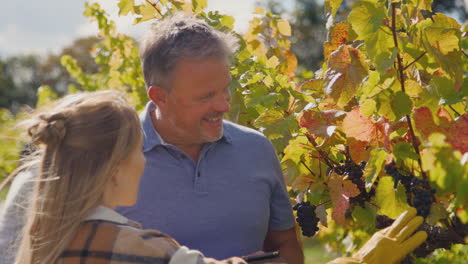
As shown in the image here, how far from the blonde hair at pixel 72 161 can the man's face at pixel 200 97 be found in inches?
21.7

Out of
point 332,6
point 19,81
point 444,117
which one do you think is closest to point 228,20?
point 332,6

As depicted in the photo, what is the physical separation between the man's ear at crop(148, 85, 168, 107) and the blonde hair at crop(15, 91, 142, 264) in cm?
64

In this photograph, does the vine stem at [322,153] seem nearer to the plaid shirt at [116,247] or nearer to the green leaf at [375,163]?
the green leaf at [375,163]

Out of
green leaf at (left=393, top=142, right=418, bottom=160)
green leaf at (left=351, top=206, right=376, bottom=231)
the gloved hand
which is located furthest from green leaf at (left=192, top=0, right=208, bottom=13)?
the gloved hand

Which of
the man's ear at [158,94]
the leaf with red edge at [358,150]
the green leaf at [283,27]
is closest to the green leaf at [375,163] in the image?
the leaf with red edge at [358,150]

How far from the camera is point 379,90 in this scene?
2.06 metres

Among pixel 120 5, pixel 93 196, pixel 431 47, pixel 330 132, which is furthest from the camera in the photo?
pixel 120 5

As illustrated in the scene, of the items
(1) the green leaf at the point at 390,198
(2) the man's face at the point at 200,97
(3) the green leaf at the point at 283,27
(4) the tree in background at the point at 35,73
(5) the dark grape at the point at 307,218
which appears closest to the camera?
(1) the green leaf at the point at 390,198

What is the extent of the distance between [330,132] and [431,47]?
0.51 m

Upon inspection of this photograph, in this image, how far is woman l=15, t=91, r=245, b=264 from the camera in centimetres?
188

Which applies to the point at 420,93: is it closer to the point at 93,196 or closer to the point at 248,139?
the point at 248,139

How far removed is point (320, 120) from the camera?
2.52 meters

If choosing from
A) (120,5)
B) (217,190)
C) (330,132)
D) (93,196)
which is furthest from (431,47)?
(120,5)

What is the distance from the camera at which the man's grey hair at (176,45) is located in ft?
8.20
